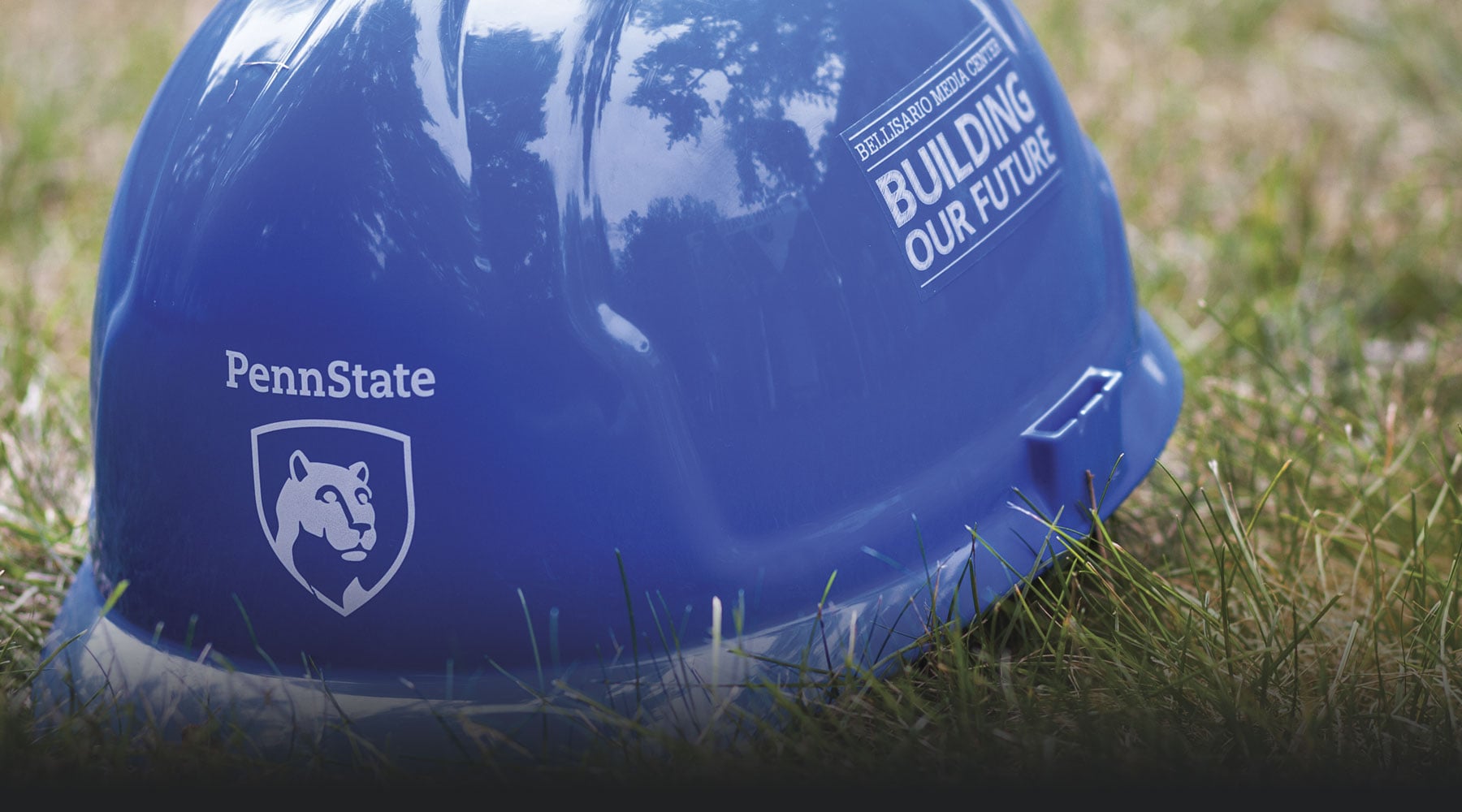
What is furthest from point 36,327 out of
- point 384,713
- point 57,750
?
point 384,713

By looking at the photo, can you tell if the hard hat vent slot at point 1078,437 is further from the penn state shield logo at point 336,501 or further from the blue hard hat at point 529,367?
the penn state shield logo at point 336,501

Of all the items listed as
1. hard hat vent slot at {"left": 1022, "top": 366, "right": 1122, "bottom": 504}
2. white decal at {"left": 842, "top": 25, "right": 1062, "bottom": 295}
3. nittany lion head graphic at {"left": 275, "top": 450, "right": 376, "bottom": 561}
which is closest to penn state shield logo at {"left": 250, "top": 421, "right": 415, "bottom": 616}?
nittany lion head graphic at {"left": 275, "top": 450, "right": 376, "bottom": 561}

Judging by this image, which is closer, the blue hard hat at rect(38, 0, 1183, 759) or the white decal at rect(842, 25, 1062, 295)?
the blue hard hat at rect(38, 0, 1183, 759)

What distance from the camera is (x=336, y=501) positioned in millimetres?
1269

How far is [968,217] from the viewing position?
4.80ft

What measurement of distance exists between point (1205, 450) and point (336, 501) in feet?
4.07

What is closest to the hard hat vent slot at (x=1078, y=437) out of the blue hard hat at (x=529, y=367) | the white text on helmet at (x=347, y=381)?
the blue hard hat at (x=529, y=367)

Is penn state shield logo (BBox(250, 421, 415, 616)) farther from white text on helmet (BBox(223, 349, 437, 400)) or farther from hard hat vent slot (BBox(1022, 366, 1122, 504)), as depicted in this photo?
hard hat vent slot (BBox(1022, 366, 1122, 504))

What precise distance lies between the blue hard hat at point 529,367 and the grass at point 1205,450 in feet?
0.31

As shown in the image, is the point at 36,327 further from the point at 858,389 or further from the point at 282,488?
the point at 858,389

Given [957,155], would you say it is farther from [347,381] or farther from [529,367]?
[347,381]

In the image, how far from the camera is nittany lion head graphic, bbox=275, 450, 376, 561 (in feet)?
4.15

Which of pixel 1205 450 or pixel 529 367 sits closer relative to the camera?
pixel 529 367

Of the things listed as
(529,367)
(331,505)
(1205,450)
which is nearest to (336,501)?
(331,505)
